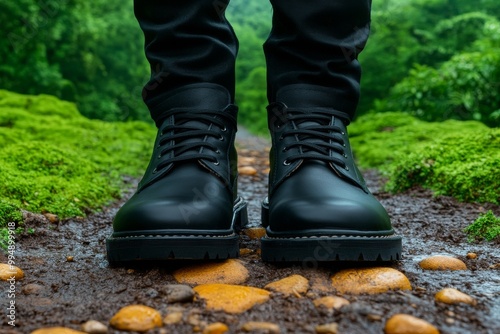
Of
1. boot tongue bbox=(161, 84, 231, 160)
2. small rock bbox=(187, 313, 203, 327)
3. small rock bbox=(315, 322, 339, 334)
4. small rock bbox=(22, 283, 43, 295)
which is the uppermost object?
boot tongue bbox=(161, 84, 231, 160)

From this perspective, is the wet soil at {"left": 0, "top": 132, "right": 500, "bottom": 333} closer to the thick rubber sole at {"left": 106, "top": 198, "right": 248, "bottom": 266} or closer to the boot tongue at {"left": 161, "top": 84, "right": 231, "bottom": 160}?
the thick rubber sole at {"left": 106, "top": 198, "right": 248, "bottom": 266}

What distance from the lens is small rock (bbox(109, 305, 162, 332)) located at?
1033mm

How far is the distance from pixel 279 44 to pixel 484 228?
960mm

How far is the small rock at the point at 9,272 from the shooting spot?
1371mm

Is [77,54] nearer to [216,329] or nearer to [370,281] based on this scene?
[370,281]

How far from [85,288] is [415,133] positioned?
360 cm

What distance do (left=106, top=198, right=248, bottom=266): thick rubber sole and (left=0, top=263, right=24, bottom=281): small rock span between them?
25cm

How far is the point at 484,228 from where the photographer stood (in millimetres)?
1879

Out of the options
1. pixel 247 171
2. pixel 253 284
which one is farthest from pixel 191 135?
pixel 247 171

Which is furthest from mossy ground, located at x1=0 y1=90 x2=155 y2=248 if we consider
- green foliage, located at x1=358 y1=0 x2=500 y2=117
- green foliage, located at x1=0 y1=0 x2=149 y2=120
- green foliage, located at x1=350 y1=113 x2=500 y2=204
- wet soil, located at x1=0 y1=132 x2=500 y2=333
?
green foliage, located at x1=0 y1=0 x2=149 y2=120

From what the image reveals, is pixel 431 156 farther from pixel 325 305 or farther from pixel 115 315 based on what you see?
pixel 115 315

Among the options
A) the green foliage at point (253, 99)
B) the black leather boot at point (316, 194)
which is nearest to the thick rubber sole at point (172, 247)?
the black leather boot at point (316, 194)

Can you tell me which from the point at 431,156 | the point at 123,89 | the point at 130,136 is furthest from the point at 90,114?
the point at 431,156

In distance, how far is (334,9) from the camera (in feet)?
5.39
